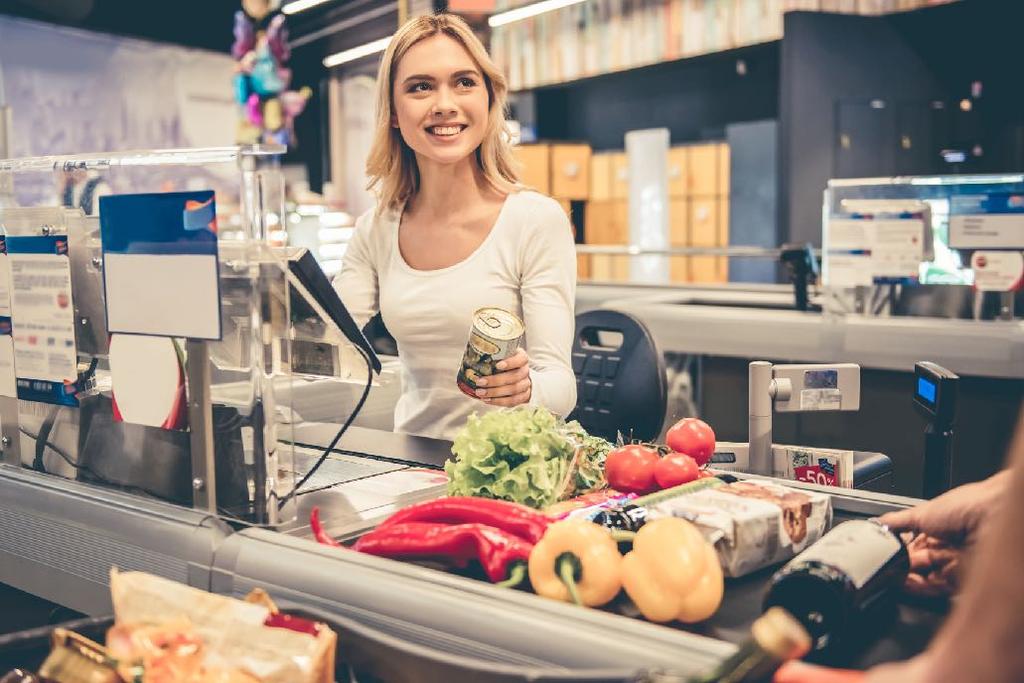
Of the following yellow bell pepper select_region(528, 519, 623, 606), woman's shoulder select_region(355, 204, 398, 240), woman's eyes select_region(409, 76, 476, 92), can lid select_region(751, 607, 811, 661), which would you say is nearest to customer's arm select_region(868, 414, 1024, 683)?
can lid select_region(751, 607, 811, 661)

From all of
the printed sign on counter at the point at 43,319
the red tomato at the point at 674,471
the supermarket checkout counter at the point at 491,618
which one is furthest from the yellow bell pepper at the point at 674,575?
the printed sign on counter at the point at 43,319

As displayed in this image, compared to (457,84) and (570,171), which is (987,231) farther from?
(570,171)

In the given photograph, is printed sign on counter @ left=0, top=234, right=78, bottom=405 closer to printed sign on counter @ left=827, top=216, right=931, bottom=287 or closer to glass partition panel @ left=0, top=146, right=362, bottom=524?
glass partition panel @ left=0, top=146, right=362, bottom=524

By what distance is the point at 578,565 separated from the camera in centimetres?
120

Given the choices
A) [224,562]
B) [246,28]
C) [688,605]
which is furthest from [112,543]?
[246,28]

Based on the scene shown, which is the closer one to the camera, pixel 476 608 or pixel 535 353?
pixel 476 608

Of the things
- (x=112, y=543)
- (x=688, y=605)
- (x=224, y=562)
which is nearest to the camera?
(x=688, y=605)

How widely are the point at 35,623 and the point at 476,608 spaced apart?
41.3 inches

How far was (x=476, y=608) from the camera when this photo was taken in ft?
3.85

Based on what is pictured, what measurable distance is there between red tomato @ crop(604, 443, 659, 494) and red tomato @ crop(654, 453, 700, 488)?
0.02 meters

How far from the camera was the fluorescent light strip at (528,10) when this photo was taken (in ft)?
25.6

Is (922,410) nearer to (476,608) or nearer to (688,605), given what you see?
(688,605)

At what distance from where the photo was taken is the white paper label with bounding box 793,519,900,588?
113 centimetres

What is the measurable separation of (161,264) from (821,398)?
3.94ft
